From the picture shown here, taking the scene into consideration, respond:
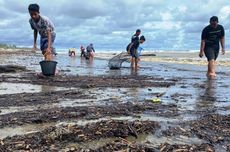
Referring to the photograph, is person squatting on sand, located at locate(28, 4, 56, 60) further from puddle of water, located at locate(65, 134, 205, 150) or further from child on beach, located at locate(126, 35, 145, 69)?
child on beach, located at locate(126, 35, 145, 69)

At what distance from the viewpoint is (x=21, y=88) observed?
1010 cm

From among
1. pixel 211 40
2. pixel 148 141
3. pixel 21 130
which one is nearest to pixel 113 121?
pixel 148 141

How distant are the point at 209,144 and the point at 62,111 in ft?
8.07

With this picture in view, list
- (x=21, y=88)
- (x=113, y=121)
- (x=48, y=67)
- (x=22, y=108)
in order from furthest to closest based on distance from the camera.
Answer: (x=48, y=67)
(x=21, y=88)
(x=22, y=108)
(x=113, y=121)

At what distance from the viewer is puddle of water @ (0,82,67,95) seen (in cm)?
946

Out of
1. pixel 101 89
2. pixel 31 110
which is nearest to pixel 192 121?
pixel 31 110

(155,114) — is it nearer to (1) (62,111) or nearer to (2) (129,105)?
(2) (129,105)

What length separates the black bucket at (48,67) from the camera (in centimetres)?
1248

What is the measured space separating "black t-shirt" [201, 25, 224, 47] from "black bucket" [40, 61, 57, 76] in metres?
5.65

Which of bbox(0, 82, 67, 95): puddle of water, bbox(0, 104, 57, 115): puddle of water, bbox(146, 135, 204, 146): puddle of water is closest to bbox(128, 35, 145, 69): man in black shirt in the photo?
bbox(0, 82, 67, 95): puddle of water

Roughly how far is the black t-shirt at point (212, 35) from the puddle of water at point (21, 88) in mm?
6870

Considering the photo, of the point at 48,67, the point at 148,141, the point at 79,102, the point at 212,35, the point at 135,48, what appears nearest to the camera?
the point at 148,141

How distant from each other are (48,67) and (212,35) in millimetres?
6001

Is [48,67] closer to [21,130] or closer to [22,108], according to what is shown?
[22,108]
